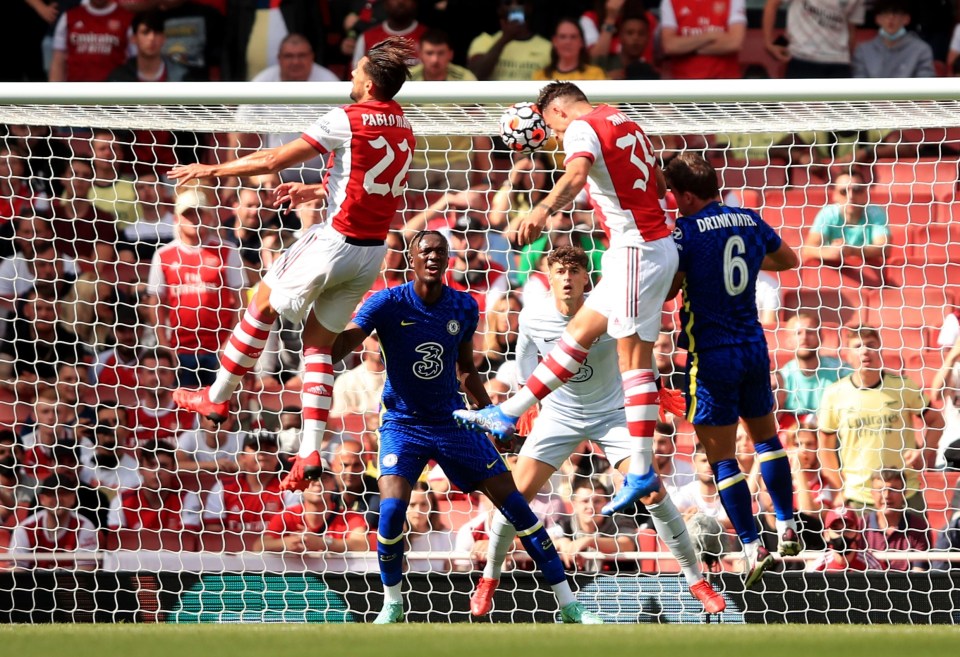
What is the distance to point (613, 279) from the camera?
670 cm

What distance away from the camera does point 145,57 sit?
39.8 feet

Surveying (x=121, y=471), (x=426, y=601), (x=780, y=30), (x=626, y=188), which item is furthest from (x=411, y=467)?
(x=780, y=30)

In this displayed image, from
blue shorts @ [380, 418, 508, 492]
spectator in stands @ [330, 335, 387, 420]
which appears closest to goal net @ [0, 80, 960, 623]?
spectator in stands @ [330, 335, 387, 420]

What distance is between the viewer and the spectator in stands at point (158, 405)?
9766 mm

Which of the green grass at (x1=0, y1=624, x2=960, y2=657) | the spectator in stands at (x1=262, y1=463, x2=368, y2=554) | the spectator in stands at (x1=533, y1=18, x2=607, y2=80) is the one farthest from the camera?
the spectator in stands at (x1=533, y1=18, x2=607, y2=80)

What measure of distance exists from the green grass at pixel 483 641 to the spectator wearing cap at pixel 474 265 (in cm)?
367

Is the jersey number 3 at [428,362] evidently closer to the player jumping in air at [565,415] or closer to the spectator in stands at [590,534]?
the player jumping in air at [565,415]

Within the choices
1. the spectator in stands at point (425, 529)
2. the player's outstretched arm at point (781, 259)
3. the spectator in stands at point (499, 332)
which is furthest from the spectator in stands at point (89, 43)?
the player's outstretched arm at point (781, 259)

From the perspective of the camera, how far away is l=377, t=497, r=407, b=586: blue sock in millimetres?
7717

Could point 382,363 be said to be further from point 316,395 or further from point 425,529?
point 316,395

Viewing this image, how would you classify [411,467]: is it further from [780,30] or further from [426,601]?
[780,30]

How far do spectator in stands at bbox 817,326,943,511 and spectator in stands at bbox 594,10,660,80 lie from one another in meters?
3.65

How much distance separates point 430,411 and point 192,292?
2813 mm

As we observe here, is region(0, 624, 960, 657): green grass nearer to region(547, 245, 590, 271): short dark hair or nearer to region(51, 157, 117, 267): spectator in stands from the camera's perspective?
region(547, 245, 590, 271): short dark hair
